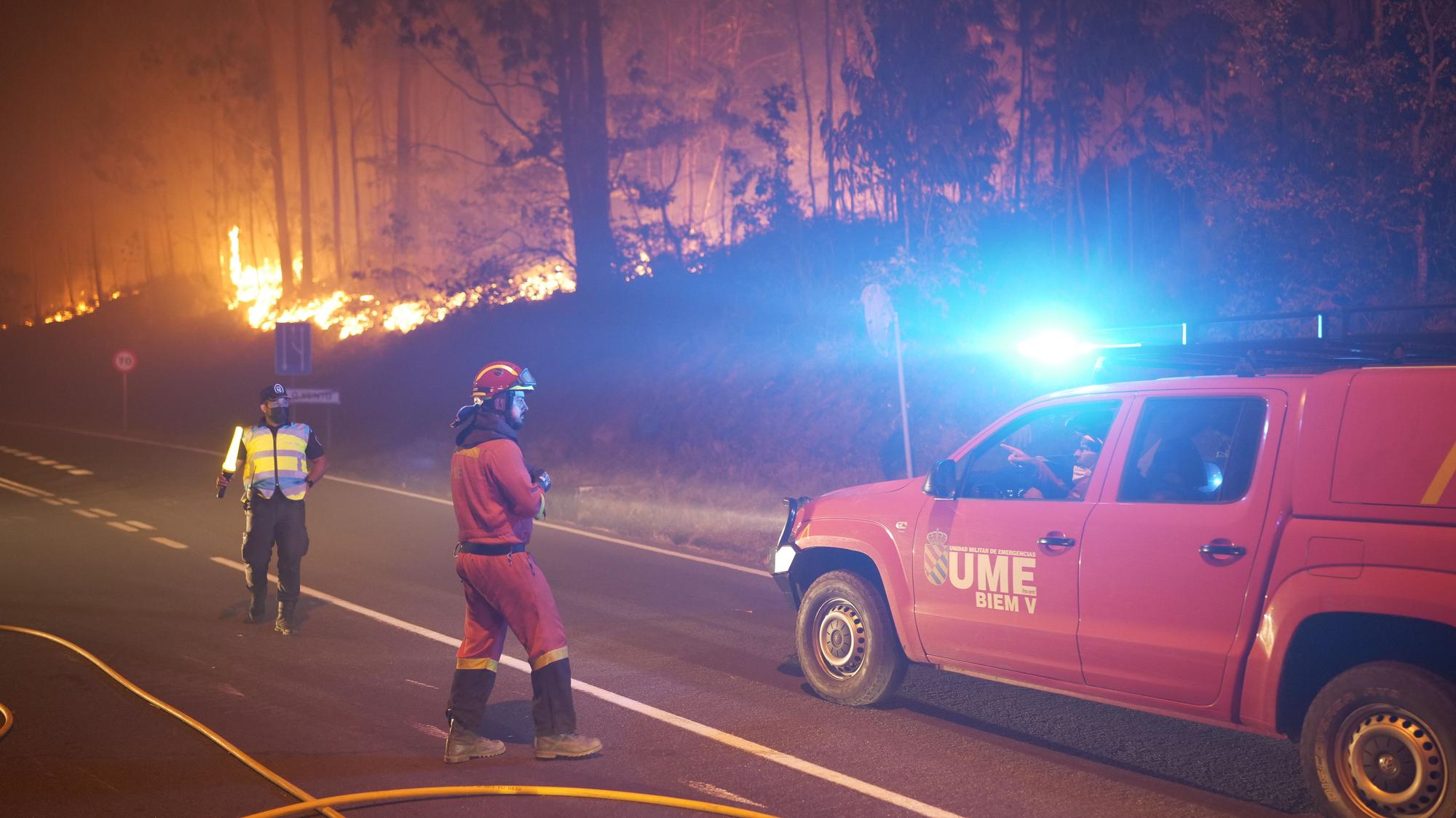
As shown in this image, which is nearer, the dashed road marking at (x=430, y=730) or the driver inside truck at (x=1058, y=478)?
the driver inside truck at (x=1058, y=478)

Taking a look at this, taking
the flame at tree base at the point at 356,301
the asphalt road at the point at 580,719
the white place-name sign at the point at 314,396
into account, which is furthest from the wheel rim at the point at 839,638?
the flame at tree base at the point at 356,301

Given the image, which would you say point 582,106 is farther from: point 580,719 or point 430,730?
point 430,730

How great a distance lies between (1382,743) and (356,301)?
1747 inches

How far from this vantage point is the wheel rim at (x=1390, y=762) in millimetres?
4730

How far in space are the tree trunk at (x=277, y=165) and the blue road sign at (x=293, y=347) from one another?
1095 inches

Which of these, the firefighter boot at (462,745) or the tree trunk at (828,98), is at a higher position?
the tree trunk at (828,98)

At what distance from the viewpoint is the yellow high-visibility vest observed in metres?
9.77

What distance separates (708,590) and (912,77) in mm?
15448

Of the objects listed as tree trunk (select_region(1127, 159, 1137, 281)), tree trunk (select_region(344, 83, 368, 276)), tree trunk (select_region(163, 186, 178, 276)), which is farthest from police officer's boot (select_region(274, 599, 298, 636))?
tree trunk (select_region(163, 186, 178, 276))

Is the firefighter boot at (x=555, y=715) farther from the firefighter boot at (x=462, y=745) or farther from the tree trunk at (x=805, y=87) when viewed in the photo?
the tree trunk at (x=805, y=87)

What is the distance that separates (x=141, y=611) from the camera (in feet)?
33.3

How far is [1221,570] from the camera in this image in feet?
18.0

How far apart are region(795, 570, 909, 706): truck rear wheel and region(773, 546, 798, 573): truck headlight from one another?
20 cm

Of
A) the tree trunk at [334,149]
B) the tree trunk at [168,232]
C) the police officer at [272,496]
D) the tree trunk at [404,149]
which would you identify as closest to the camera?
the police officer at [272,496]
